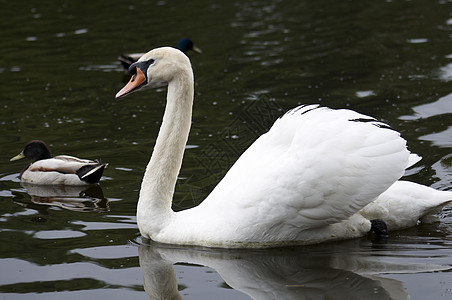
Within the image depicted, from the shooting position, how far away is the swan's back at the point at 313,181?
20.0ft

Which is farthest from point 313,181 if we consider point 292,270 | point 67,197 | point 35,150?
point 35,150

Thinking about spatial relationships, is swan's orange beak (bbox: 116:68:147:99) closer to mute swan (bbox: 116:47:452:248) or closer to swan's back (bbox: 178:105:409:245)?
mute swan (bbox: 116:47:452:248)

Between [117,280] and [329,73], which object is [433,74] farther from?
[117,280]

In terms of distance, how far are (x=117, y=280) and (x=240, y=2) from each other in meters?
16.8

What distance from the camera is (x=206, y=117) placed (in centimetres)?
1149

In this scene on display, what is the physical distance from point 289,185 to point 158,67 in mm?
1611

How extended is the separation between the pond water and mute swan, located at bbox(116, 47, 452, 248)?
174 millimetres

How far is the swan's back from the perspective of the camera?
611 cm

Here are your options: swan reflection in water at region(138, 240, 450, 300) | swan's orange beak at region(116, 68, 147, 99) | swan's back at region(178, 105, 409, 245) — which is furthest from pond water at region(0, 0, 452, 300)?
swan's orange beak at region(116, 68, 147, 99)

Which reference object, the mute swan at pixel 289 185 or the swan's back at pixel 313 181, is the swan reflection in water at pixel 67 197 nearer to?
the mute swan at pixel 289 185

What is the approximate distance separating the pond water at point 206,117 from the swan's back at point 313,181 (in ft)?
0.93

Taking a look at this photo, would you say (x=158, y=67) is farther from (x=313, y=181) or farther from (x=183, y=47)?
(x=183, y=47)

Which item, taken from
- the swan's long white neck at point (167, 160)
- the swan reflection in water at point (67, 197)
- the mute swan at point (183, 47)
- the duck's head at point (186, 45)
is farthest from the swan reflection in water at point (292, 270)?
the duck's head at point (186, 45)

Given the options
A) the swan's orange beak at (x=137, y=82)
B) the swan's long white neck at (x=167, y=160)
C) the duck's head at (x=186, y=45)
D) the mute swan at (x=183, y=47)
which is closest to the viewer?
the swan's long white neck at (x=167, y=160)
